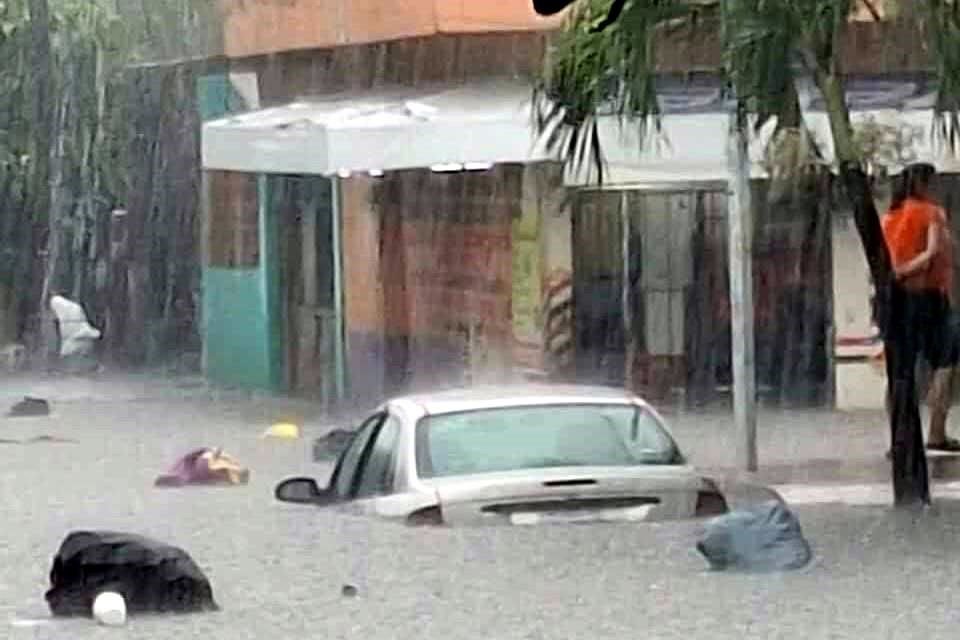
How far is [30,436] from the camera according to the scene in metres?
26.1

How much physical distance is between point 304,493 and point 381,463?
117 cm

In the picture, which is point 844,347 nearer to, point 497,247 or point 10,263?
point 497,247

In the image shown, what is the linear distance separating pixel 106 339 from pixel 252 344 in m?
7.22

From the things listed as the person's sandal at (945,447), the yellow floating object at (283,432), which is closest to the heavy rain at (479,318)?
the person's sandal at (945,447)

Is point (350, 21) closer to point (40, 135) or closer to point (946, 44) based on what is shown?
point (40, 135)

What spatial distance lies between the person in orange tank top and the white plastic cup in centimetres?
548

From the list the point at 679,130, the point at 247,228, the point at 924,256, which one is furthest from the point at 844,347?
the point at 247,228

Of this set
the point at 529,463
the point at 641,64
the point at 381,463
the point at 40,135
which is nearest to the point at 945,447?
the point at 641,64

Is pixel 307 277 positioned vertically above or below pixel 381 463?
below

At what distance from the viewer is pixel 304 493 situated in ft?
49.1

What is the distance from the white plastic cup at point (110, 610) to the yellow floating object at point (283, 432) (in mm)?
12751

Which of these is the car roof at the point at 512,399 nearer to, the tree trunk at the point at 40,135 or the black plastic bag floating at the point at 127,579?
the black plastic bag floating at the point at 127,579

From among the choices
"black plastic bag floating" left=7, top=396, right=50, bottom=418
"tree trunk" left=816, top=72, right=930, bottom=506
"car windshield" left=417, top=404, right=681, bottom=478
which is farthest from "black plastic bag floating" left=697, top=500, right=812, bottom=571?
"black plastic bag floating" left=7, top=396, right=50, bottom=418

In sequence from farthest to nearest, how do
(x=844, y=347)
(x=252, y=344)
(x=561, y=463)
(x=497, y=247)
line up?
(x=252, y=344), (x=497, y=247), (x=844, y=347), (x=561, y=463)
